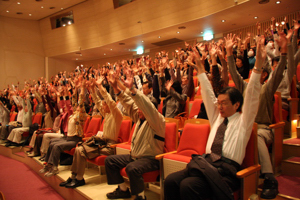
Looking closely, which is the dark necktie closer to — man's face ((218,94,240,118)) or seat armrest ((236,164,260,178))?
man's face ((218,94,240,118))

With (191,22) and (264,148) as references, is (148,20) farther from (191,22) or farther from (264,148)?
(264,148)

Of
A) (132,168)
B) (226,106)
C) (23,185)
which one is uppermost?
(226,106)

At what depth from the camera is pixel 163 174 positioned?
79.2 inches

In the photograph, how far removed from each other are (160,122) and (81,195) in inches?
48.9

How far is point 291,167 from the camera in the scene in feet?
6.90

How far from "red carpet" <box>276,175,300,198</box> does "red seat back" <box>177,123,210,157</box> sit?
0.66 meters

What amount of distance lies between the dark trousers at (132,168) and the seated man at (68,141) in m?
1.31

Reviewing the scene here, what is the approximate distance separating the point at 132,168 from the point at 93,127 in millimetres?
1764

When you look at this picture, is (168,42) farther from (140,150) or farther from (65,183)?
(140,150)

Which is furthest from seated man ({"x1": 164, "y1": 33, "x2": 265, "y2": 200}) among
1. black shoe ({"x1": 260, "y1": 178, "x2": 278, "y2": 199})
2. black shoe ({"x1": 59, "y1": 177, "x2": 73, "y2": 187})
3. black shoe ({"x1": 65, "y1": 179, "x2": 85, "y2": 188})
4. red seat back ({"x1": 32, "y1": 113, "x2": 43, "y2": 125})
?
red seat back ({"x1": 32, "y1": 113, "x2": 43, "y2": 125})

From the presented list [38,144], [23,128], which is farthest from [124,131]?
[23,128]

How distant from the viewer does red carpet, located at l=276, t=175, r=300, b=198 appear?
5.71ft

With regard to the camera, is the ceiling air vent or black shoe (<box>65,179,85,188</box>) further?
the ceiling air vent

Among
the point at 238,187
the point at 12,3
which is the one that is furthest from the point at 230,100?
the point at 12,3
